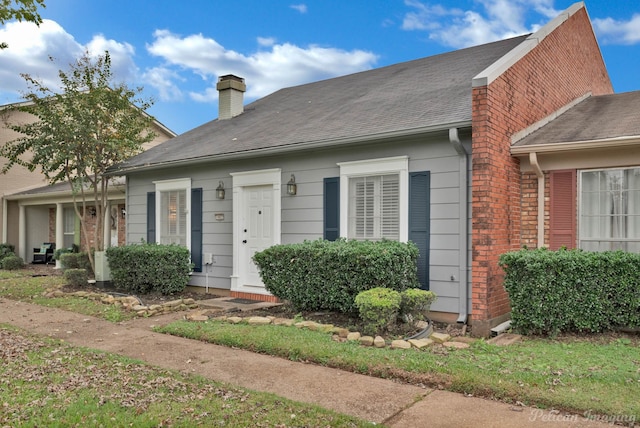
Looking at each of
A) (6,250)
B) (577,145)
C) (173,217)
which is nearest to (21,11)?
(173,217)

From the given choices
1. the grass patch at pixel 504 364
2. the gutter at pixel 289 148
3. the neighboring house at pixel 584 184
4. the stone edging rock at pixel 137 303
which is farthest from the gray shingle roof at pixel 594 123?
the stone edging rock at pixel 137 303

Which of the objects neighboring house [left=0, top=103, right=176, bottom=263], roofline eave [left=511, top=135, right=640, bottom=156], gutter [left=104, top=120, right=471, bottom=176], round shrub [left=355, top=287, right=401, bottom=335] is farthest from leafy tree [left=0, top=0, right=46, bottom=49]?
neighboring house [left=0, top=103, right=176, bottom=263]

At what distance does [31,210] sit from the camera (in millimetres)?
18672

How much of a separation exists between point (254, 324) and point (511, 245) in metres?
3.72

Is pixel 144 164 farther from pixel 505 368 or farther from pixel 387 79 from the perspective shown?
pixel 505 368

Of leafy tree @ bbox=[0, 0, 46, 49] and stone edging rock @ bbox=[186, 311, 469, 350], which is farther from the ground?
leafy tree @ bbox=[0, 0, 46, 49]

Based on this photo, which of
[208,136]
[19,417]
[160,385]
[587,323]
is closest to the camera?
[19,417]

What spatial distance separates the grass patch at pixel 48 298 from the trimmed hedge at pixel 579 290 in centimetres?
572

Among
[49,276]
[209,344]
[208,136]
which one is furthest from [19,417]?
[49,276]

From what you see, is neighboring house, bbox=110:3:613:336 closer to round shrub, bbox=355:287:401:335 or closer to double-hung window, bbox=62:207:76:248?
round shrub, bbox=355:287:401:335

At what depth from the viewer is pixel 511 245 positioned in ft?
22.5

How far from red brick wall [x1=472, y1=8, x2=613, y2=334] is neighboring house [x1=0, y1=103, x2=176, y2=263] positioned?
12.9 meters

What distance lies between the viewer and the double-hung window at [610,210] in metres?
6.41

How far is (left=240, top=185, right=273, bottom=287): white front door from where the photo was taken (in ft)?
29.8
